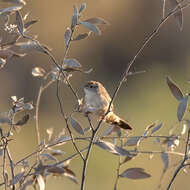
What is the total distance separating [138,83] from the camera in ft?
24.9

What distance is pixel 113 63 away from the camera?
762 cm

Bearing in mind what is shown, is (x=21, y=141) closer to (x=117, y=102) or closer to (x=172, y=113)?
(x=117, y=102)

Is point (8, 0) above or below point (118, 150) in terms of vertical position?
above

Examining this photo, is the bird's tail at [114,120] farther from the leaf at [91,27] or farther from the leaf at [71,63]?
the leaf at [91,27]

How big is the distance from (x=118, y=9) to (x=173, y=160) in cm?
255

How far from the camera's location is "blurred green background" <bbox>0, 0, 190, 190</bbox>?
693 cm

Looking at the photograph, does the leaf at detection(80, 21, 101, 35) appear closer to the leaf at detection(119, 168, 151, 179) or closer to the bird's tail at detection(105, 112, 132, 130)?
the leaf at detection(119, 168, 151, 179)

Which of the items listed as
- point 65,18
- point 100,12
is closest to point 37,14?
point 65,18

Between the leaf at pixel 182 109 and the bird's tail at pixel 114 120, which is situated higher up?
the leaf at pixel 182 109

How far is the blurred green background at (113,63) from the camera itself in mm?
6926

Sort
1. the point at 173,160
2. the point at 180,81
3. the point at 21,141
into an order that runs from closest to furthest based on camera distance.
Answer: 1. the point at 173,160
2. the point at 21,141
3. the point at 180,81

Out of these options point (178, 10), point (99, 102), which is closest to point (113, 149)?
point (178, 10)

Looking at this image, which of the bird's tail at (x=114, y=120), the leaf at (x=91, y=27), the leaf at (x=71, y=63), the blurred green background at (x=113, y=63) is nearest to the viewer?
the leaf at (x=91, y=27)

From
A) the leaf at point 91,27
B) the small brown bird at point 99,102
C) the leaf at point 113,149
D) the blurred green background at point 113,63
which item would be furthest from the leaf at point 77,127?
the blurred green background at point 113,63
